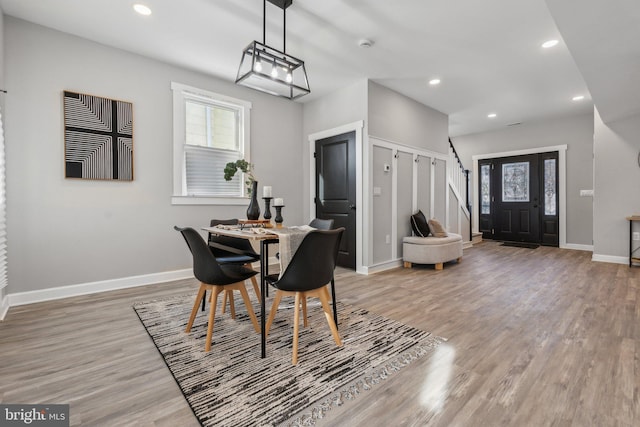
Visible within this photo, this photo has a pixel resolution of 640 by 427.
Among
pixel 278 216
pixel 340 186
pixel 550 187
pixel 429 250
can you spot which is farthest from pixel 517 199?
pixel 278 216

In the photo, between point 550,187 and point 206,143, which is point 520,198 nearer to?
point 550,187

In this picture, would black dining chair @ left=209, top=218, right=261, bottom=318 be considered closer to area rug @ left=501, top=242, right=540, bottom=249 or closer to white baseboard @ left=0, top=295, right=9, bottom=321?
white baseboard @ left=0, top=295, right=9, bottom=321

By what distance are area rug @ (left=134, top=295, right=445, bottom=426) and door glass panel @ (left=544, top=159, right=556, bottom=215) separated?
6337 millimetres

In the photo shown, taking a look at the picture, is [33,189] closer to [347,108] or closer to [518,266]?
[347,108]

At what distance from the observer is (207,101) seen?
13.6ft

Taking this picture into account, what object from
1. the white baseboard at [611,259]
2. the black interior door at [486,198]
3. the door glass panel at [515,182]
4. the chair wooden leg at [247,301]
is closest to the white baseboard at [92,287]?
the chair wooden leg at [247,301]

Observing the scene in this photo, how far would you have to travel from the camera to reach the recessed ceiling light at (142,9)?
2718mm

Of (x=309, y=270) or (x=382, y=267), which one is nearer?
(x=309, y=270)

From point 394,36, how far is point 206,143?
276 centimetres

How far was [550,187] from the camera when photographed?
22.1 ft

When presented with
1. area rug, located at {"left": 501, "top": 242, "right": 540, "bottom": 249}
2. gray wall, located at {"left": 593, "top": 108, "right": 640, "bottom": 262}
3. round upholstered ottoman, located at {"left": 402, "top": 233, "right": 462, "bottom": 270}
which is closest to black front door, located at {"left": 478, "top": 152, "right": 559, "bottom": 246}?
area rug, located at {"left": 501, "top": 242, "right": 540, "bottom": 249}

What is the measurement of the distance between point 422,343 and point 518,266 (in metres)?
3.53

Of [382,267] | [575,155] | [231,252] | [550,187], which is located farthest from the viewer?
[550,187]

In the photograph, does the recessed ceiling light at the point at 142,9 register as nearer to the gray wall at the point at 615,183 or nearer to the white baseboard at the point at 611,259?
the gray wall at the point at 615,183
